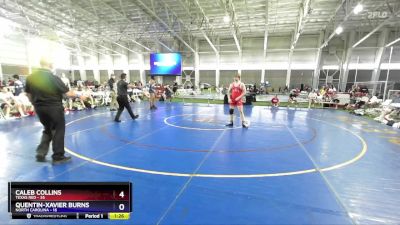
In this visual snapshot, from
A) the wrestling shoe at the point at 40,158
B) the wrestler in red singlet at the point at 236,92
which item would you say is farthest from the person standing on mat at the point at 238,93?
the wrestling shoe at the point at 40,158

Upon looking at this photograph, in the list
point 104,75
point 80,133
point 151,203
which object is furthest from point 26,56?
point 151,203

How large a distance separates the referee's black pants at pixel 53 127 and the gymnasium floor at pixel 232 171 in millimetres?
278

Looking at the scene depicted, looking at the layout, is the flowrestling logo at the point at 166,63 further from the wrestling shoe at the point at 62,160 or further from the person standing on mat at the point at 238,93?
the wrestling shoe at the point at 62,160

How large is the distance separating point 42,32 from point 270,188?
3668cm

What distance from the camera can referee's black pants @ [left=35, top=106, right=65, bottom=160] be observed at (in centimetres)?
393

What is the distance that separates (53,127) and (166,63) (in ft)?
52.1

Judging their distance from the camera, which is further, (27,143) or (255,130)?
(255,130)

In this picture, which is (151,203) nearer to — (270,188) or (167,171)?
(167,171)

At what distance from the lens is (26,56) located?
3109 cm

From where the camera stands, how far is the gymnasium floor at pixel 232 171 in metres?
2.61
